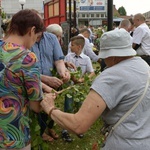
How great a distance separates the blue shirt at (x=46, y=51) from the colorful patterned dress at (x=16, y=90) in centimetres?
146

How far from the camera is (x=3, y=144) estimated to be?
204 cm

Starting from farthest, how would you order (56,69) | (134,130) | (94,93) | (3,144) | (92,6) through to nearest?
(92,6)
(56,69)
(3,144)
(134,130)
(94,93)

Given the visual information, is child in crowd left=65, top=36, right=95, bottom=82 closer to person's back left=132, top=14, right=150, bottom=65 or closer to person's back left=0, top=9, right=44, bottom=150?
person's back left=132, top=14, right=150, bottom=65

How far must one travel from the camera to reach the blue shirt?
11.4ft

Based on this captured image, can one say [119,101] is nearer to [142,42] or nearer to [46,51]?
[46,51]

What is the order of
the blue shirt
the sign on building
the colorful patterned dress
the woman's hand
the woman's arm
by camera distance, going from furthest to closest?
the sign on building
the blue shirt
the woman's hand
the colorful patterned dress
the woman's arm

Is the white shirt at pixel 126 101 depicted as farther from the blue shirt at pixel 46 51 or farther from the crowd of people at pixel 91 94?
the blue shirt at pixel 46 51

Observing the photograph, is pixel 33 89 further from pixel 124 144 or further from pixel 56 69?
pixel 56 69

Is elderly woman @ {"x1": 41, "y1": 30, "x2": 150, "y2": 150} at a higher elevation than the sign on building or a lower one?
lower

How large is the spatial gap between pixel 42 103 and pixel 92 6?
117ft

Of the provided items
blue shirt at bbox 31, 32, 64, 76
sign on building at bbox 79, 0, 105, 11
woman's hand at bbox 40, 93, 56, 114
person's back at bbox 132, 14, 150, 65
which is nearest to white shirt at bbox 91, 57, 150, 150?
woman's hand at bbox 40, 93, 56, 114

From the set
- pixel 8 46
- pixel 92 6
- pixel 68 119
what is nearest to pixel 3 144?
pixel 68 119

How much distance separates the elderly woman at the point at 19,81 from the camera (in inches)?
74.7

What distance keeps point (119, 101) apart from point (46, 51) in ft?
5.96
